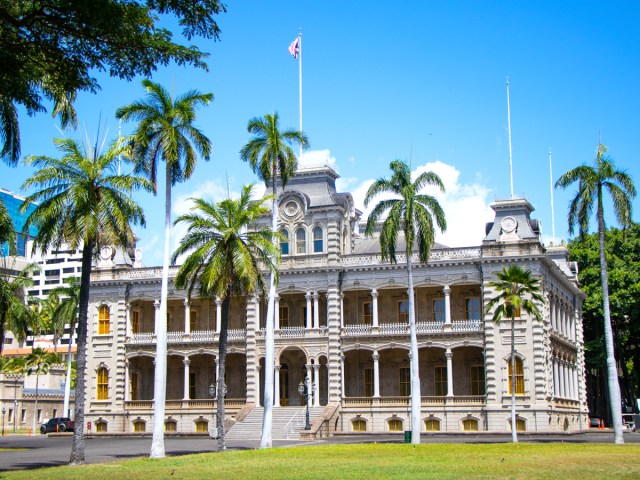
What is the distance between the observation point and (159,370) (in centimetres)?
3500

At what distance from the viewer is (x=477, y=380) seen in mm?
59156

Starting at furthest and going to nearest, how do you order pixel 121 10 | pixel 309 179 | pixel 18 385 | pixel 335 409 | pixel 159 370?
pixel 18 385 < pixel 309 179 < pixel 335 409 < pixel 159 370 < pixel 121 10

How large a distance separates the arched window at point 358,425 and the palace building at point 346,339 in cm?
16

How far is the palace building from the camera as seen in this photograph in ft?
184

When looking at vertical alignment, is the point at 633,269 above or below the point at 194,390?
above

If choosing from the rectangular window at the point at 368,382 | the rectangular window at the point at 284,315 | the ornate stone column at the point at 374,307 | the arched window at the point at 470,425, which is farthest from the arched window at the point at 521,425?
the rectangular window at the point at 284,315

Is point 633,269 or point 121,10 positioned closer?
point 121,10

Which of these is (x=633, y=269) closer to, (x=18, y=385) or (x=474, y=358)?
(x=474, y=358)

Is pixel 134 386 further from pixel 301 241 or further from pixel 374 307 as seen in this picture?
pixel 374 307

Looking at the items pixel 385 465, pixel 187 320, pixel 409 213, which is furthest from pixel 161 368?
pixel 187 320

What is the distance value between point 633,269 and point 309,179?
1052 inches

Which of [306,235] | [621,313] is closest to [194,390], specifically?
[306,235]

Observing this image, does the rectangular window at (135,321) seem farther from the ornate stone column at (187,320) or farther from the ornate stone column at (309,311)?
the ornate stone column at (309,311)

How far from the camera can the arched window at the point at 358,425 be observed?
58.7 meters
